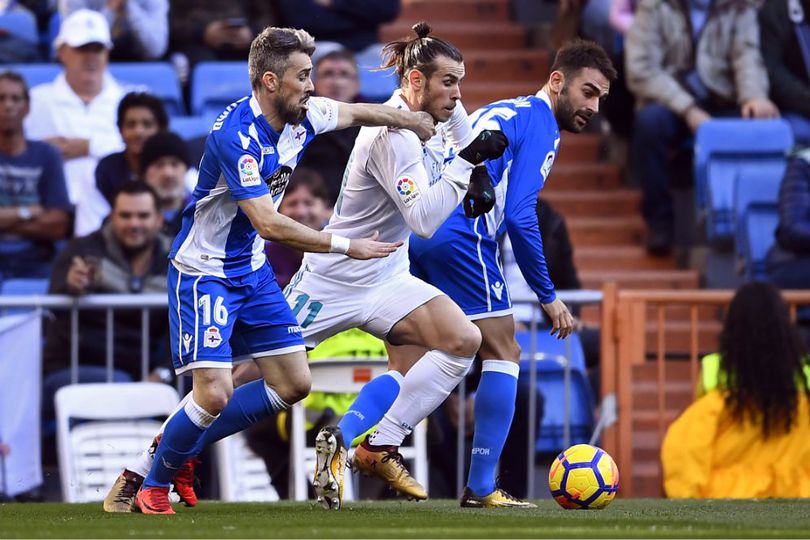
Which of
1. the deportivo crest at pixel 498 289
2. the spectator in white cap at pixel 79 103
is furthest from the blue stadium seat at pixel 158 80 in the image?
the deportivo crest at pixel 498 289

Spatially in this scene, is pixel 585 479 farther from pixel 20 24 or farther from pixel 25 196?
pixel 20 24

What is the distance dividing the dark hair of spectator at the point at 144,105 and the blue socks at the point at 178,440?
14.4ft

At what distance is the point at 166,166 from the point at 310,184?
1084 millimetres

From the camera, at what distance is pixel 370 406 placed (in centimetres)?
748

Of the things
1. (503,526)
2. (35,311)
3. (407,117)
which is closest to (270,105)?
(407,117)

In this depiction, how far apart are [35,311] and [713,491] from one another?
3.99 m

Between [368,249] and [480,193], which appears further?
[480,193]

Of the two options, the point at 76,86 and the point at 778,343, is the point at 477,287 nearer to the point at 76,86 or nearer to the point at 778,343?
the point at 778,343

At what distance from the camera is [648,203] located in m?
12.3

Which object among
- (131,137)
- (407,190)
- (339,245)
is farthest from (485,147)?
(131,137)

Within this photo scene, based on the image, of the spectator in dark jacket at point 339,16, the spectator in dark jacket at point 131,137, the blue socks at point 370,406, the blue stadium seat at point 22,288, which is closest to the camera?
the blue socks at point 370,406

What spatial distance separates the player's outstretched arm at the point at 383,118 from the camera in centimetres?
712

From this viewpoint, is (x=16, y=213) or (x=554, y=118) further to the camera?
(x=16, y=213)

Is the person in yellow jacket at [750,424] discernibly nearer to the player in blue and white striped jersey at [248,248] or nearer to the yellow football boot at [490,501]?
the yellow football boot at [490,501]
